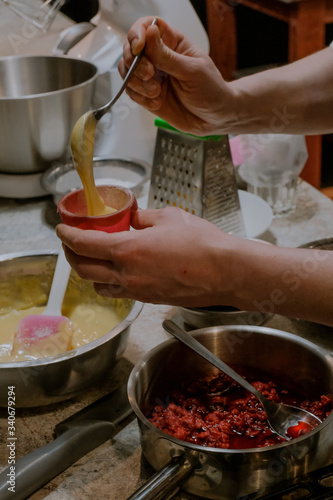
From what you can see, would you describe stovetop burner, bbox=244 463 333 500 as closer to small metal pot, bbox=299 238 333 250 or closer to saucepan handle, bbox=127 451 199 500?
saucepan handle, bbox=127 451 199 500

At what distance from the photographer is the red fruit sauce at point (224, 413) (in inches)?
37.4

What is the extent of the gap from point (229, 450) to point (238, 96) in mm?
900

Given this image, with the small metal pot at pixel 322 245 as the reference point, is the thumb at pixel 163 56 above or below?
above

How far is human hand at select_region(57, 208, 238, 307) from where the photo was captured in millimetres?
877

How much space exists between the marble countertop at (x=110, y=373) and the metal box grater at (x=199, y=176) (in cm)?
16

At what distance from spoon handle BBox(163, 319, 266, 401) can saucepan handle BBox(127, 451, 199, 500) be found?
0.19 m

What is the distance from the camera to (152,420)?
985 mm

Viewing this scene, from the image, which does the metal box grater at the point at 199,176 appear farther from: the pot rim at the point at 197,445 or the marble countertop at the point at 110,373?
the pot rim at the point at 197,445

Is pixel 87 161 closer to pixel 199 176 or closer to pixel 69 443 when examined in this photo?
pixel 69 443

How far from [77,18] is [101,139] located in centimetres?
150

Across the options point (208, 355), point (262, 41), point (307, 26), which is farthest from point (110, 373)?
point (262, 41)

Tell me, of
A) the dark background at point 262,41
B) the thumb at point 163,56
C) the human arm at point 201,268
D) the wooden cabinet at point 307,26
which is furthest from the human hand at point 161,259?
the dark background at point 262,41

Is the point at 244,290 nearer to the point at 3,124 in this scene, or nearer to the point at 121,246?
the point at 121,246

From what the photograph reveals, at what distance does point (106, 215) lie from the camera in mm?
Answer: 902
